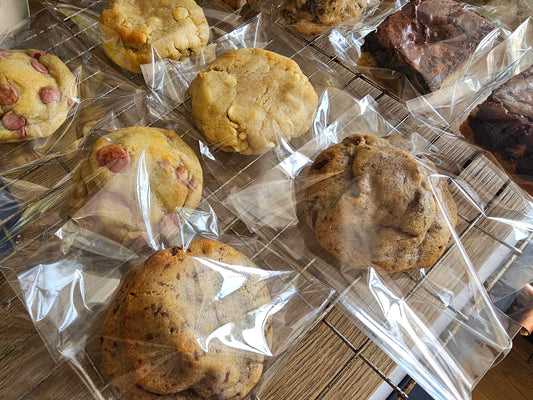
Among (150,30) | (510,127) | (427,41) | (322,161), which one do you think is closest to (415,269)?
(322,161)

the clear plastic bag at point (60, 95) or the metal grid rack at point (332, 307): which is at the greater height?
the clear plastic bag at point (60, 95)

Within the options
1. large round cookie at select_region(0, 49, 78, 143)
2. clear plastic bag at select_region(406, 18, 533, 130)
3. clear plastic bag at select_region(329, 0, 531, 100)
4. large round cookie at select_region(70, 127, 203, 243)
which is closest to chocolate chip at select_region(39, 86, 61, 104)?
large round cookie at select_region(0, 49, 78, 143)

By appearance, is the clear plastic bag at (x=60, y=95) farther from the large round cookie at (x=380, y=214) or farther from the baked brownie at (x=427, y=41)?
the baked brownie at (x=427, y=41)

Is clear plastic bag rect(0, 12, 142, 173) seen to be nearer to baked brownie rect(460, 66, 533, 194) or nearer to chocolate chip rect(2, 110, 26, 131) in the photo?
chocolate chip rect(2, 110, 26, 131)

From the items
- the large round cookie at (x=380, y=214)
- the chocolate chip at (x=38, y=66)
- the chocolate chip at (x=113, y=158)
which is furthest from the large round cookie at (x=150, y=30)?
the large round cookie at (x=380, y=214)

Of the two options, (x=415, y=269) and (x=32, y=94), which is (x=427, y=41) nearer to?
(x=415, y=269)

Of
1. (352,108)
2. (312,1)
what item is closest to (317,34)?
(312,1)
